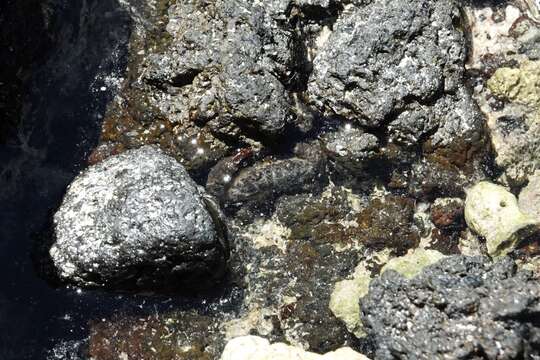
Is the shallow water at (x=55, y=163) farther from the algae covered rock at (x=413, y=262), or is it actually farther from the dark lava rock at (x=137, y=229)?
the algae covered rock at (x=413, y=262)

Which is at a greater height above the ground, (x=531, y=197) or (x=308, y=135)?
(x=308, y=135)

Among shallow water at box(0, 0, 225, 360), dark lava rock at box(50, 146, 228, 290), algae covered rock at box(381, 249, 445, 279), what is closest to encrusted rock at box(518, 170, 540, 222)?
algae covered rock at box(381, 249, 445, 279)

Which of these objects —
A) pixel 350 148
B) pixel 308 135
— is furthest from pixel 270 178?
pixel 350 148

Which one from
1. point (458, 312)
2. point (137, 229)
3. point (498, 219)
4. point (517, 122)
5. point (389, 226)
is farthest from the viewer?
point (517, 122)

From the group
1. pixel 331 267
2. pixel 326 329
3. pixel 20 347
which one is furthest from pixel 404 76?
pixel 20 347

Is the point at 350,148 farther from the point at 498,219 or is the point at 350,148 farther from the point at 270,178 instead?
the point at 498,219

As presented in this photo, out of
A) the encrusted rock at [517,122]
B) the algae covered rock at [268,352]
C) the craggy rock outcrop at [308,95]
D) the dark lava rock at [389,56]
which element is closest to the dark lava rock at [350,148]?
the craggy rock outcrop at [308,95]

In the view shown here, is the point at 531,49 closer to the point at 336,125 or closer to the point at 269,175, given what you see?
the point at 336,125
